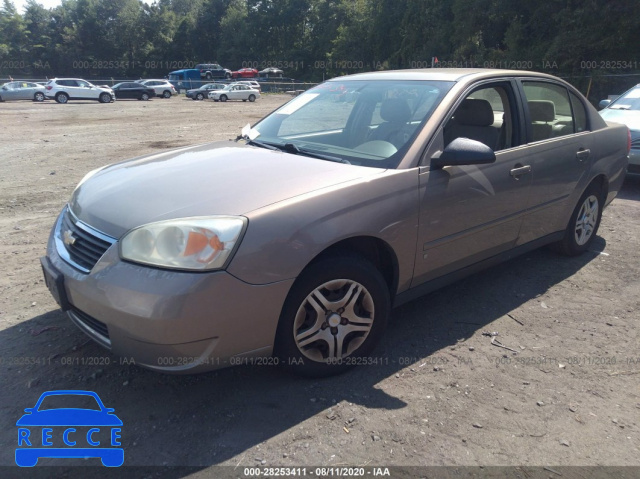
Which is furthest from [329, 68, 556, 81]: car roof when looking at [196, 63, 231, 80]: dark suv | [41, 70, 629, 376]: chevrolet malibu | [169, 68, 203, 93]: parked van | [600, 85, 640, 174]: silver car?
[196, 63, 231, 80]: dark suv

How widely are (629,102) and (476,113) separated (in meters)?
6.93

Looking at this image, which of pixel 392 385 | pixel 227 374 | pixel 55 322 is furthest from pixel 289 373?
pixel 55 322

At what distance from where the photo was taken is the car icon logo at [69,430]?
2.36 m

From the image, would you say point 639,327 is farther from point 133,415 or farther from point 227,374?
point 133,415

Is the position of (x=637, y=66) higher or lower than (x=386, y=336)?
higher

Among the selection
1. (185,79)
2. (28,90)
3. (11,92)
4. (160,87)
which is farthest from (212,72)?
(11,92)

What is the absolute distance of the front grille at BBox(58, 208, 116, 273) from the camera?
259 cm

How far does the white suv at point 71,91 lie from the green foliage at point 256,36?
79.8 feet

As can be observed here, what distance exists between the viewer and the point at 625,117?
8.37 metres

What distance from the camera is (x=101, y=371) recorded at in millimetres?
2957

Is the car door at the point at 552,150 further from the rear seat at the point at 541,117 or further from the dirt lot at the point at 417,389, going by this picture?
the dirt lot at the point at 417,389

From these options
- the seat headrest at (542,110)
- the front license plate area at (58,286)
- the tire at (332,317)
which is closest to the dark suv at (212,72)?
the seat headrest at (542,110)

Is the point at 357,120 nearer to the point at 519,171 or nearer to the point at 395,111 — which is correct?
the point at 395,111

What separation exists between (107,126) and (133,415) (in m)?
16.2
